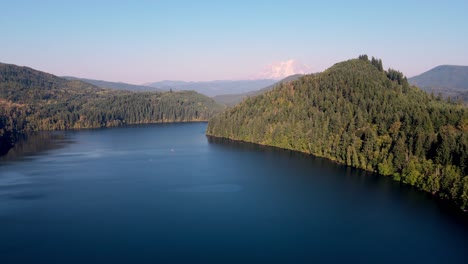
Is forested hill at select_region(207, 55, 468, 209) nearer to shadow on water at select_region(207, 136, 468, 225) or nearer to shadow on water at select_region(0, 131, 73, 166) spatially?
shadow on water at select_region(207, 136, 468, 225)

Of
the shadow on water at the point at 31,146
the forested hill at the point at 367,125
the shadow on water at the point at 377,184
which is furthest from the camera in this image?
the shadow on water at the point at 31,146

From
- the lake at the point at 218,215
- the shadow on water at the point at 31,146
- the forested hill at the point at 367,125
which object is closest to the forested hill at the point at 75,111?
the shadow on water at the point at 31,146

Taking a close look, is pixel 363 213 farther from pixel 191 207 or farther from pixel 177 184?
pixel 177 184

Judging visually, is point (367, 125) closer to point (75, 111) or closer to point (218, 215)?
point (218, 215)

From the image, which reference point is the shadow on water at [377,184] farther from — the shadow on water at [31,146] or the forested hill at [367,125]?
the shadow on water at [31,146]

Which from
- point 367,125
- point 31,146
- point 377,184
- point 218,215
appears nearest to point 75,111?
point 31,146

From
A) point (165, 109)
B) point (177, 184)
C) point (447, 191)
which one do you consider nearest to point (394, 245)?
point (447, 191)

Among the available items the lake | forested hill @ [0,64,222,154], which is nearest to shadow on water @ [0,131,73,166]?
the lake
